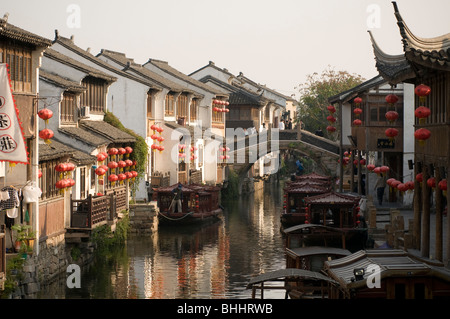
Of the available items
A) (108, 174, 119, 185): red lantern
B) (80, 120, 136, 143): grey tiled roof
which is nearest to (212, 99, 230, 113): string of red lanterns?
(80, 120, 136, 143): grey tiled roof

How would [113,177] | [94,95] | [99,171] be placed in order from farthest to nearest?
[94,95] < [113,177] < [99,171]

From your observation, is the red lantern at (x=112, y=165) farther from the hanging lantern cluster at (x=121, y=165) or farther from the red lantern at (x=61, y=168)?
the red lantern at (x=61, y=168)

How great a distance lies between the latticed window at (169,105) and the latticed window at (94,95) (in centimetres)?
1087

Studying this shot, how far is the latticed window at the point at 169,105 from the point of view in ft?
178

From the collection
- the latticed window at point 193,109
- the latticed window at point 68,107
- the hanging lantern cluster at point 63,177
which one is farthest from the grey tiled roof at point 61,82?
the latticed window at point 193,109

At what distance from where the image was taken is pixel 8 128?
23359 mm

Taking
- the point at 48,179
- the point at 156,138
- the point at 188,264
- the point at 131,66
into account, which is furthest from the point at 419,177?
the point at 131,66

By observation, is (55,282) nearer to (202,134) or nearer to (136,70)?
(136,70)

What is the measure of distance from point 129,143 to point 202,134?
18429mm

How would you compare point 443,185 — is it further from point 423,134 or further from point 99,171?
point 99,171

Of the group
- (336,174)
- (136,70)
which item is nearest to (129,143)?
(136,70)

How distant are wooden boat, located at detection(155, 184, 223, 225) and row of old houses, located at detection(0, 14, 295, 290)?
1.10 m

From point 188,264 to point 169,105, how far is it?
2074 cm

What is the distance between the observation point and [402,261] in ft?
64.8
